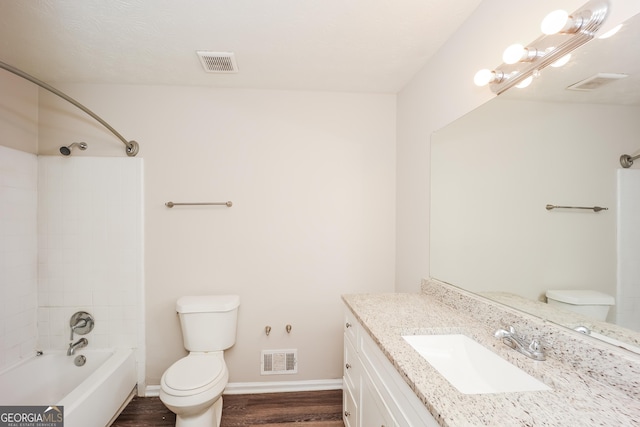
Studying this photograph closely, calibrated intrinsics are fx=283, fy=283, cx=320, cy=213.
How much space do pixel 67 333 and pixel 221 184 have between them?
1.55m

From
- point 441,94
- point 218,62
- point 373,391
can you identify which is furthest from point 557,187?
point 218,62

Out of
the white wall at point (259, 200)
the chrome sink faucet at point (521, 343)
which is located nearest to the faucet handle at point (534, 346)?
the chrome sink faucet at point (521, 343)

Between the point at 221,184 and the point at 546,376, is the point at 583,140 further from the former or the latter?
the point at 221,184

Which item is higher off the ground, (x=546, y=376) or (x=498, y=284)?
(x=498, y=284)

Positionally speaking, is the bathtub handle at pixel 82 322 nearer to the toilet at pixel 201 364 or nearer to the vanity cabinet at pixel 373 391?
the toilet at pixel 201 364

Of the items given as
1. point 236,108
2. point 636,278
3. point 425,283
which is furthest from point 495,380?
point 236,108

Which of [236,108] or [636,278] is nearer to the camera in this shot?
[636,278]

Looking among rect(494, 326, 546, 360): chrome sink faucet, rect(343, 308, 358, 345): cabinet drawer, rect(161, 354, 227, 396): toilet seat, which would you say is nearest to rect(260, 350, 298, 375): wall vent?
rect(161, 354, 227, 396): toilet seat

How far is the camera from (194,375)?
5.35 ft

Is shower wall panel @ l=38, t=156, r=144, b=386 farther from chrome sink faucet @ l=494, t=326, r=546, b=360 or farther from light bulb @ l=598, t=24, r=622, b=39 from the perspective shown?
light bulb @ l=598, t=24, r=622, b=39

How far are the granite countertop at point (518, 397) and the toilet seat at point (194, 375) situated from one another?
1.03 m

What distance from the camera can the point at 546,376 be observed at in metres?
0.84

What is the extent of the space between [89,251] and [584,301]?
2797mm

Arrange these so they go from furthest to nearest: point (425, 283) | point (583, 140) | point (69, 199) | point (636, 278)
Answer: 1. point (69, 199)
2. point (425, 283)
3. point (583, 140)
4. point (636, 278)
